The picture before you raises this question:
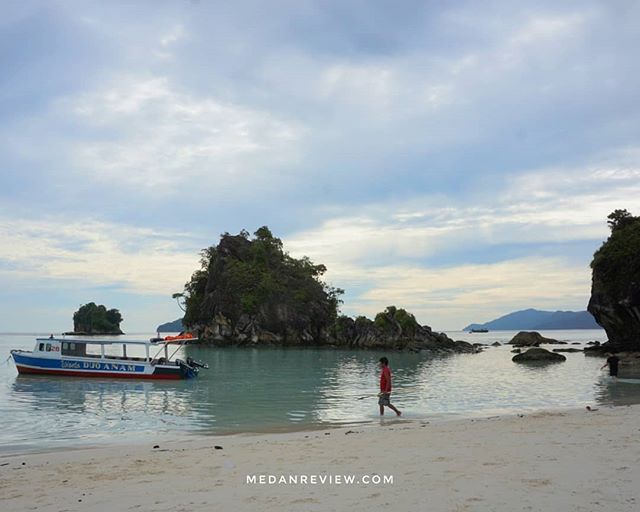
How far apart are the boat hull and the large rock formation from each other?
1795 inches

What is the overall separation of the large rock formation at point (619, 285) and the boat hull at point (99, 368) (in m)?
45.6

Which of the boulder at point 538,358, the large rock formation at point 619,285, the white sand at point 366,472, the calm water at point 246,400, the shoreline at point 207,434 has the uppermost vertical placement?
the large rock formation at point 619,285

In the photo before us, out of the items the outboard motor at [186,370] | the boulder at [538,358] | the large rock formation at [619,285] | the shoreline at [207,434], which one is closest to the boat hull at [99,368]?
the outboard motor at [186,370]

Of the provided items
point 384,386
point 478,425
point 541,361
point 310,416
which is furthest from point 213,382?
point 541,361

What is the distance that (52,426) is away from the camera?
17.7 metres

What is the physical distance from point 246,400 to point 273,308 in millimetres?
76802

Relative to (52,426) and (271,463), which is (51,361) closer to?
(52,426)

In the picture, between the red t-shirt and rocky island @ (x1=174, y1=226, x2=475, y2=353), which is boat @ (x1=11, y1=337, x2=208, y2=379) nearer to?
the red t-shirt

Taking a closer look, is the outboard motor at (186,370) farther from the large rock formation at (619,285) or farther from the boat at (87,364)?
the large rock formation at (619,285)

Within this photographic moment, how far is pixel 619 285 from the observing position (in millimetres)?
54656

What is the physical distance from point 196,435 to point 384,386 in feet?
21.4

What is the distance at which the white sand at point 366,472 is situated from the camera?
21.6ft

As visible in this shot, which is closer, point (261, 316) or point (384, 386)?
point (384, 386)

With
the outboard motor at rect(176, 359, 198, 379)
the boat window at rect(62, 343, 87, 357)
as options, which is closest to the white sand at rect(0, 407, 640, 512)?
the outboard motor at rect(176, 359, 198, 379)
